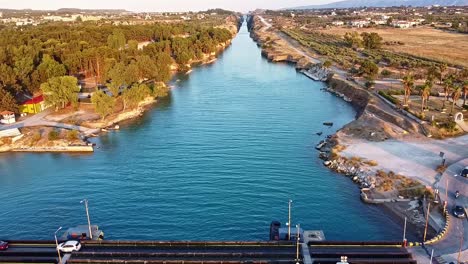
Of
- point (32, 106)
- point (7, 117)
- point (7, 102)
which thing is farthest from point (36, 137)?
point (32, 106)

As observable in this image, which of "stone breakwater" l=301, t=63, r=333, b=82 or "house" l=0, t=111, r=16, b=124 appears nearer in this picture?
"house" l=0, t=111, r=16, b=124

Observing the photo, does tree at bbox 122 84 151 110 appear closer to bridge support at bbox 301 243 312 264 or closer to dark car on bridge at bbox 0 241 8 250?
dark car on bridge at bbox 0 241 8 250

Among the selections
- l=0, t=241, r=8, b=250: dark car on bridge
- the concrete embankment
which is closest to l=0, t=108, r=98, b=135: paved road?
the concrete embankment

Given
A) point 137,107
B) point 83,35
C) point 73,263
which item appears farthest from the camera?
point 83,35

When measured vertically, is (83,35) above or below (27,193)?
above

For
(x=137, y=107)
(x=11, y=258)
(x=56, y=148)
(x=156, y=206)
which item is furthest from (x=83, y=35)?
(x=11, y=258)

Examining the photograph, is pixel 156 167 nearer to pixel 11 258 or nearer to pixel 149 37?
pixel 11 258

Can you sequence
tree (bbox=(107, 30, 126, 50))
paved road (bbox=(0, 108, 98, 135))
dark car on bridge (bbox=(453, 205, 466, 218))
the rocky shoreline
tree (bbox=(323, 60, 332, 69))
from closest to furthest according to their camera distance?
dark car on bridge (bbox=(453, 205, 466, 218)) < the rocky shoreline < paved road (bbox=(0, 108, 98, 135)) < tree (bbox=(323, 60, 332, 69)) < tree (bbox=(107, 30, 126, 50))

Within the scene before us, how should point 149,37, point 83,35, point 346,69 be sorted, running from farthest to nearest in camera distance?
point 149,37 < point 83,35 < point 346,69

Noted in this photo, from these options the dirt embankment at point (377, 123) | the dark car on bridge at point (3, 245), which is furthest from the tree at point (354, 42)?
the dark car on bridge at point (3, 245)
